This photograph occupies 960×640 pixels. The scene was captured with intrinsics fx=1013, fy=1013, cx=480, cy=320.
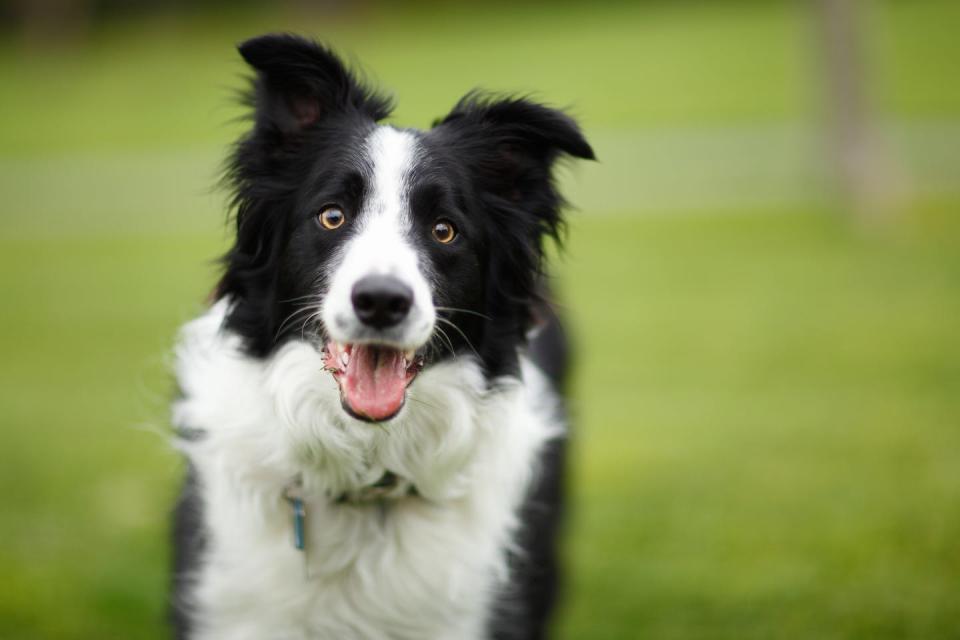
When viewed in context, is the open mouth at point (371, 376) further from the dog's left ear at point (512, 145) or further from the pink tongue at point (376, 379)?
the dog's left ear at point (512, 145)

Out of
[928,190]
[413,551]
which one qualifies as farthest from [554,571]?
[928,190]

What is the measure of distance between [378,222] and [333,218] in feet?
0.59

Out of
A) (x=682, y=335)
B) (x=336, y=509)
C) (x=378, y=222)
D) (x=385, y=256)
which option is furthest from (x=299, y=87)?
A: (x=682, y=335)

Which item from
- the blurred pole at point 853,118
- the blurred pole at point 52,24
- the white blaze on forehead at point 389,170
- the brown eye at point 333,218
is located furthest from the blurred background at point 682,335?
the blurred pole at point 52,24

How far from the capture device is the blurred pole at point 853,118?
14664mm

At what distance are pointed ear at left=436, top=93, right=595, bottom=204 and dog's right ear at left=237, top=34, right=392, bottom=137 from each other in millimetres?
372

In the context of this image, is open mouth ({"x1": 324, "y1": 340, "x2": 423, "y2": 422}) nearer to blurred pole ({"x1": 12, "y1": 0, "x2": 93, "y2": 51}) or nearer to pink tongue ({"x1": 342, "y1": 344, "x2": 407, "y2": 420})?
pink tongue ({"x1": 342, "y1": 344, "x2": 407, "y2": 420})

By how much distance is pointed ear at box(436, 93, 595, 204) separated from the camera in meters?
3.69

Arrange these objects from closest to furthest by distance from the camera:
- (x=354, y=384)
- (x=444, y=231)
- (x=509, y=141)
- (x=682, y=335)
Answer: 1. (x=354, y=384)
2. (x=444, y=231)
3. (x=509, y=141)
4. (x=682, y=335)

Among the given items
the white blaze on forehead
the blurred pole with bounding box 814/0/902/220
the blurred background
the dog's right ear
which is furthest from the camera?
the blurred pole with bounding box 814/0/902/220

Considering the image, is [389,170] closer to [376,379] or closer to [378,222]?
[378,222]

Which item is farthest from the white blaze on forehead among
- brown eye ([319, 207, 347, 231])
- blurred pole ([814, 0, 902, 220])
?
blurred pole ([814, 0, 902, 220])

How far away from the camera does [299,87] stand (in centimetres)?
368

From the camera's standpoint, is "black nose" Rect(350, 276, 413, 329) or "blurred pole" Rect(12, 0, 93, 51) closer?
"black nose" Rect(350, 276, 413, 329)
